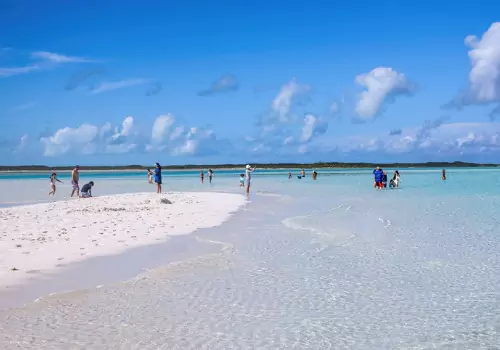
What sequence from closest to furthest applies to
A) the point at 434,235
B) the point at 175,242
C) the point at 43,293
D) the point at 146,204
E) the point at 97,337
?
1. the point at 97,337
2. the point at 43,293
3. the point at 175,242
4. the point at 434,235
5. the point at 146,204

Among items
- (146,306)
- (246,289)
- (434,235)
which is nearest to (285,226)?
(434,235)

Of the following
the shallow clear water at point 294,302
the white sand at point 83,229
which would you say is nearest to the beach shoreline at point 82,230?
the white sand at point 83,229

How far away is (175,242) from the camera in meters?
14.0

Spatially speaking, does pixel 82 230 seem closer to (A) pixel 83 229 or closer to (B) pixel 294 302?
(A) pixel 83 229

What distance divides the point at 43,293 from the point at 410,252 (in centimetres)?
861

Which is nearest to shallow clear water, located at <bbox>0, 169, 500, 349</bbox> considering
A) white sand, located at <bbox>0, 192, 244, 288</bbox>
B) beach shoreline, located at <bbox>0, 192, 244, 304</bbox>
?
beach shoreline, located at <bbox>0, 192, 244, 304</bbox>

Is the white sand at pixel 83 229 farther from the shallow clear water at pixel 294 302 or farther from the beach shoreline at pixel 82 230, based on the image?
the shallow clear water at pixel 294 302

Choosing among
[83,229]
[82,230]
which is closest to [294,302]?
[82,230]

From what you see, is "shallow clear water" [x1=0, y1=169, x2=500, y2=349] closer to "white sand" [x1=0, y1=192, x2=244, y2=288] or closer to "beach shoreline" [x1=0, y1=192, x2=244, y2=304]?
"beach shoreline" [x1=0, y1=192, x2=244, y2=304]

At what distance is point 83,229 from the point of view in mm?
15562

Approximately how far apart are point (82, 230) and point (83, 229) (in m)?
0.23

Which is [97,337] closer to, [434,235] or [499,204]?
[434,235]

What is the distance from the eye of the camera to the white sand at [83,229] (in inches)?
428

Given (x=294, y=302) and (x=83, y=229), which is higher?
(x=83, y=229)
